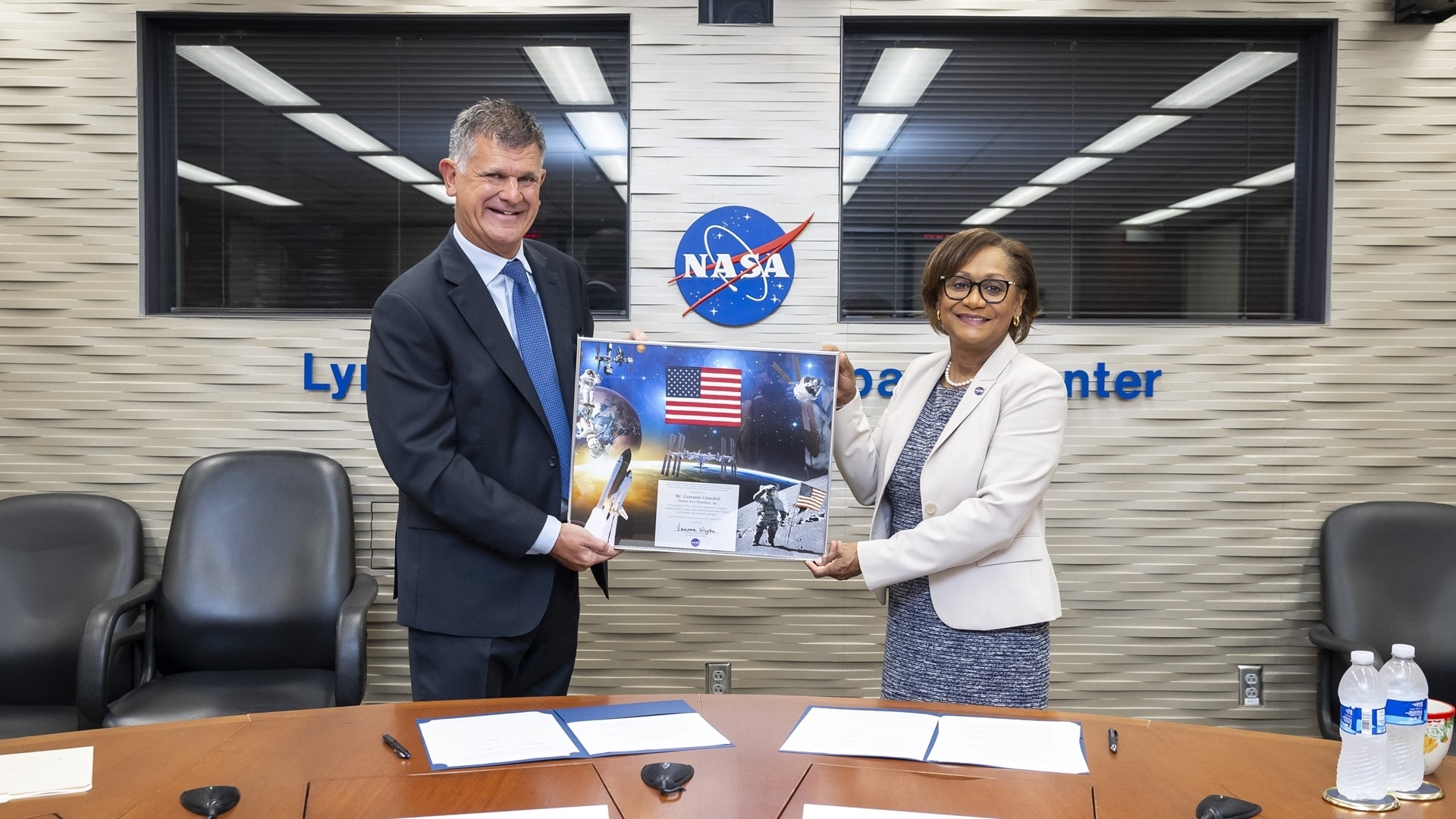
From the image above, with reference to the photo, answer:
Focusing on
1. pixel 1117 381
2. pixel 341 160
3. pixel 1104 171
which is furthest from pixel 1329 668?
pixel 341 160

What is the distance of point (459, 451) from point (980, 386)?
128cm

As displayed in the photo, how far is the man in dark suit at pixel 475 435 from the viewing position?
7.30 ft

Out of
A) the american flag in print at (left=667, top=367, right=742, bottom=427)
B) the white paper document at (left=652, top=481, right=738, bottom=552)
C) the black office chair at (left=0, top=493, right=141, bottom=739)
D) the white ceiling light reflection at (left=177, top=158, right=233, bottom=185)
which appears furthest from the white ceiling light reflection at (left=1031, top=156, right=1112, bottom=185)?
the black office chair at (left=0, top=493, right=141, bottom=739)

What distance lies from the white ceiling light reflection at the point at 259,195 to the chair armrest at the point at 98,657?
1.59 meters

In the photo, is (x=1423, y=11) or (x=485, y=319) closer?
(x=485, y=319)

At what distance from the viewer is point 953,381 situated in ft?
8.02

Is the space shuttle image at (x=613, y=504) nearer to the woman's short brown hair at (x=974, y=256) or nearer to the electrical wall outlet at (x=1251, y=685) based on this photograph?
the woman's short brown hair at (x=974, y=256)

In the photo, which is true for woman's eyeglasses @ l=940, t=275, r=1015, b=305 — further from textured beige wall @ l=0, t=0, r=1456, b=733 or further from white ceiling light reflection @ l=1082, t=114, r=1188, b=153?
white ceiling light reflection @ l=1082, t=114, r=1188, b=153

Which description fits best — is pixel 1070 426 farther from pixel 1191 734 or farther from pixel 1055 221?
pixel 1191 734

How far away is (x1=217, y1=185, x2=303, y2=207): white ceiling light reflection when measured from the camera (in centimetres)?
375

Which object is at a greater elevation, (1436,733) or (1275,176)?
(1275,176)

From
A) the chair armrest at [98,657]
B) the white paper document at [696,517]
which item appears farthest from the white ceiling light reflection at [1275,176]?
the chair armrest at [98,657]

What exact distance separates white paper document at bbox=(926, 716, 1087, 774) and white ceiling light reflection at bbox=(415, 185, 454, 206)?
110 inches

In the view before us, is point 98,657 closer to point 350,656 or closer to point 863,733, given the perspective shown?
point 350,656
